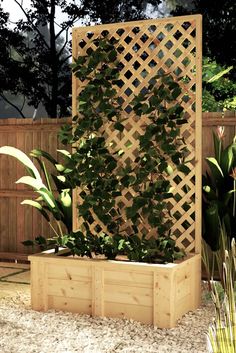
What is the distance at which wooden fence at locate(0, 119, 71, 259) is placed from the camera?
5.78 m

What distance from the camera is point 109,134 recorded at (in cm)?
421

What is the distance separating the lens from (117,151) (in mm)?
4125

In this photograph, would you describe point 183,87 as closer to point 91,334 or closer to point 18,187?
point 91,334

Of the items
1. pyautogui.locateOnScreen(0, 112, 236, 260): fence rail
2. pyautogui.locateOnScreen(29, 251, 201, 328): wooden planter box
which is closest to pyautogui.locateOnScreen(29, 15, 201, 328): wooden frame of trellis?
pyautogui.locateOnScreen(29, 251, 201, 328): wooden planter box

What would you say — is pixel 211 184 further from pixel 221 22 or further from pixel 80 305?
pixel 221 22

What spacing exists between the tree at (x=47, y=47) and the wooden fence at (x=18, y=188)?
8.28 metres

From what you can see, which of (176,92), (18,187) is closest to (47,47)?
(18,187)

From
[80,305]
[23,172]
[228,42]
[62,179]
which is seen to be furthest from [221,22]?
[80,305]

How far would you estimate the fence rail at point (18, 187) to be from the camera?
18.9 feet

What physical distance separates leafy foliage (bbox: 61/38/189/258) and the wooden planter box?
0.64ft

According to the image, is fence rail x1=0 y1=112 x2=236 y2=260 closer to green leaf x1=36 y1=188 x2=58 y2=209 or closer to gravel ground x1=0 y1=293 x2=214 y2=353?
green leaf x1=36 y1=188 x2=58 y2=209

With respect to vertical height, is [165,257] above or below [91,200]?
below

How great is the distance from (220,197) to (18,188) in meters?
2.25

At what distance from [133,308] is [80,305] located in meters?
0.38
